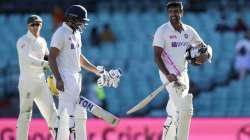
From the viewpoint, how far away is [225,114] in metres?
16.2

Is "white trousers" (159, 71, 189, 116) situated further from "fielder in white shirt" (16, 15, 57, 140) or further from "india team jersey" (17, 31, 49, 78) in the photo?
"india team jersey" (17, 31, 49, 78)

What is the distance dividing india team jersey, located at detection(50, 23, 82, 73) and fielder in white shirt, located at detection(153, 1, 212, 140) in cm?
81

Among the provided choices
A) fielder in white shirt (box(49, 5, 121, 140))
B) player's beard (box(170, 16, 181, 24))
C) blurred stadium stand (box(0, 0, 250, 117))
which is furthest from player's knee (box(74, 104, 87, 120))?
blurred stadium stand (box(0, 0, 250, 117))

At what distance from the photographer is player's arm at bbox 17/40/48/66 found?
32.1ft

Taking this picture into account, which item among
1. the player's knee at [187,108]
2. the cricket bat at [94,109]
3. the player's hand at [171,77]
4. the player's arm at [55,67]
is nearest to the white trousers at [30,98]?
the cricket bat at [94,109]

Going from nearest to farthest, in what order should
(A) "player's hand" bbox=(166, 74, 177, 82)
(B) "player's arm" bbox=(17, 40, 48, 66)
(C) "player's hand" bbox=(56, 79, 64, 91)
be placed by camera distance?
(C) "player's hand" bbox=(56, 79, 64, 91) → (A) "player's hand" bbox=(166, 74, 177, 82) → (B) "player's arm" bbox=(17, 40, 48, 66)

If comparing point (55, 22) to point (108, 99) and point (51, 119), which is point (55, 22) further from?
point (51, 119)

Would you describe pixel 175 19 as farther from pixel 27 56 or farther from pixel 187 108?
pixel 27 56

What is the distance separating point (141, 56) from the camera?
17.5 meters

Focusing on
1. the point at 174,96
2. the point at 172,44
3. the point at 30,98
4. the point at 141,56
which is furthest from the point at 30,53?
the point at 141,56

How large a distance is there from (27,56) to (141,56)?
773 centimetres

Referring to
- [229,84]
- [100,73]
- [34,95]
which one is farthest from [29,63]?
[229,84]

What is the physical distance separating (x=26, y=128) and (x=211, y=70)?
755cm

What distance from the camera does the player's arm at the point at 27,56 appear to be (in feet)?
32.1
